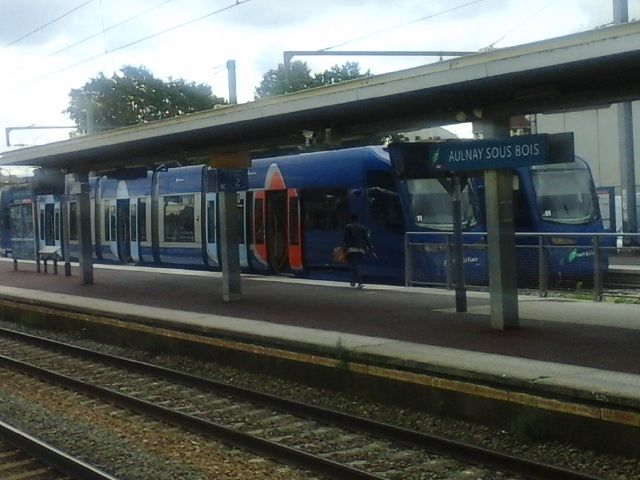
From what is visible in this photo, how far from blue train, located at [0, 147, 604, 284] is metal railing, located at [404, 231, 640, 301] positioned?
3 cm

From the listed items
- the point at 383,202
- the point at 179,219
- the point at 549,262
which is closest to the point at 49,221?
the point at 179,219

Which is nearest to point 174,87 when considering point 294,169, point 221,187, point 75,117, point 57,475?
point 75,117

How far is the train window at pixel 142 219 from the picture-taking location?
2734 centimetres

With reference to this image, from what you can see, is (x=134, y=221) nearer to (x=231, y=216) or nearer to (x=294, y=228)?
(x=294, y=228)

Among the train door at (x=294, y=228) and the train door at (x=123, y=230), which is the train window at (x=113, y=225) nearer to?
the train door at (x=123, y=230)

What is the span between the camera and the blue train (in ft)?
60.7

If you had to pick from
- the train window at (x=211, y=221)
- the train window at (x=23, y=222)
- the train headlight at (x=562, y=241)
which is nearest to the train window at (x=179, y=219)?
the train window at (x=211, y=221)

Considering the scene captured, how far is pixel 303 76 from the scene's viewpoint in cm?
5362

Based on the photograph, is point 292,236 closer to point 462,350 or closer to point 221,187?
point 221,187

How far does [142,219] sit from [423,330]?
54.0 ft

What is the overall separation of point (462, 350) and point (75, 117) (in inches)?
2302

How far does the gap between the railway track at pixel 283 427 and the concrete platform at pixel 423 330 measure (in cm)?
84

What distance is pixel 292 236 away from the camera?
2167 centimetres

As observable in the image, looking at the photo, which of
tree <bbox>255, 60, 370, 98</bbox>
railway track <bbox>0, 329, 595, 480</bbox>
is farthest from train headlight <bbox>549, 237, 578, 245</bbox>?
tree <bbox>255, 60, 370, 98</bbox>
